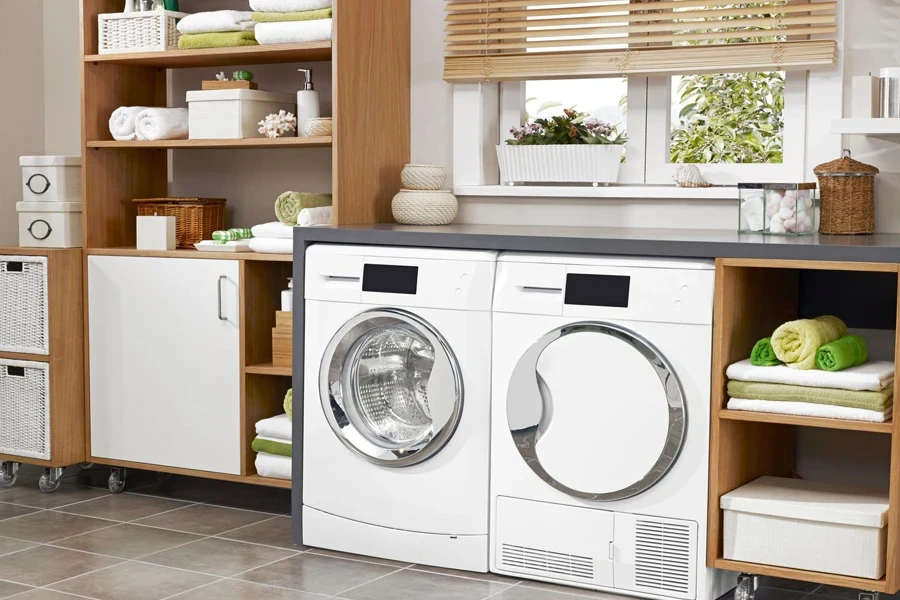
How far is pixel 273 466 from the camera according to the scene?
3.51m

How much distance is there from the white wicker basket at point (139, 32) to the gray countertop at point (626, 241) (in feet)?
3.10

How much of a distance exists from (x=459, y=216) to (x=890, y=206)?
4.31ft

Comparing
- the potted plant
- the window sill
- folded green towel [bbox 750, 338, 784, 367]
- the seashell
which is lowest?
folded green towel [bbox 750, 338, 784, 367]

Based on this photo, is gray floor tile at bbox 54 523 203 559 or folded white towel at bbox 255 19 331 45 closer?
gray floor tile at bbox 54 523 203 559

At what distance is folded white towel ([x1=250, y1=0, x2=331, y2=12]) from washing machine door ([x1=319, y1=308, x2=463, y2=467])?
98 centimetres

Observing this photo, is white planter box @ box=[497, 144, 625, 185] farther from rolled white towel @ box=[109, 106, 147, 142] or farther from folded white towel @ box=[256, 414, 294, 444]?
rolled white towel @ box=[109, 106, 147, 142]

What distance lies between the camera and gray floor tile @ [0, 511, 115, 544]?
3.37 m

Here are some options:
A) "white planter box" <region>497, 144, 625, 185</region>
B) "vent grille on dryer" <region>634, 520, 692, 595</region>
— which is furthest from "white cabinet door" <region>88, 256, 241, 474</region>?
"vent grille on dryer" <region>634, 520, 692, 595</region>

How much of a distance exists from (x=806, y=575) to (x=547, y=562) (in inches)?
25.1

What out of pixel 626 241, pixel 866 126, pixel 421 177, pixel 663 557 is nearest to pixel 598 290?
pixel 626 241

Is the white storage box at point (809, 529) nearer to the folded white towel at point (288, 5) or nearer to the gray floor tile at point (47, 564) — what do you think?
the gray floor tile at point (47, 564)

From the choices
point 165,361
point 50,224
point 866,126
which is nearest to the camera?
point 866,126

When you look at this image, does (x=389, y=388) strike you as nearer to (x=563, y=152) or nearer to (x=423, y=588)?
(x=423, y=588)

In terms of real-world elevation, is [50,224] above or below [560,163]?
below
